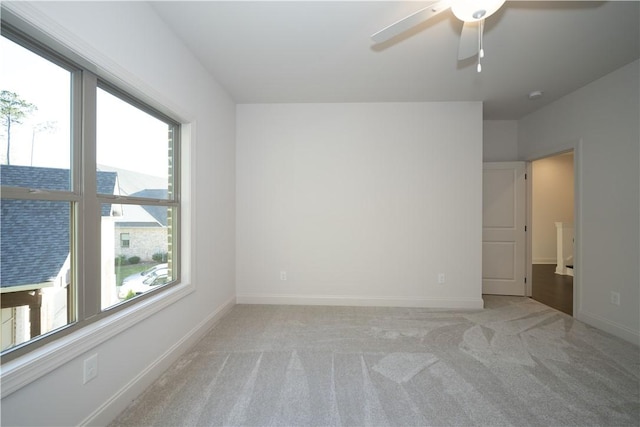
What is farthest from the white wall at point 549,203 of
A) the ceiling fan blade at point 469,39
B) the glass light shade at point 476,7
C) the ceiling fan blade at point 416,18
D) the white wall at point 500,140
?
the ceiling fan blade at point 416,18

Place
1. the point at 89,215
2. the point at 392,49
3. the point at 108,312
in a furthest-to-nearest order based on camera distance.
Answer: the point at 392,49 → the point at 108,312 → the point at 89,215

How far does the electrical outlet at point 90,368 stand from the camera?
1301 millimetres

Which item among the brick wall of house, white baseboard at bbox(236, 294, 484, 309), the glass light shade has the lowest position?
white baseboard at bbox(236, 294, 484, 309)

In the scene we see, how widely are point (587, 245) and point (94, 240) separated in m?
4.67

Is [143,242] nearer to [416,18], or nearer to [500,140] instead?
[416,18]

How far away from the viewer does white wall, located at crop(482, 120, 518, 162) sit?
386cm

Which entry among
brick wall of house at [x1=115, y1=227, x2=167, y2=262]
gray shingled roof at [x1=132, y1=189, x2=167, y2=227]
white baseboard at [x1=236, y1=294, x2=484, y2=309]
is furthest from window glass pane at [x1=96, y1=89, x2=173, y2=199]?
white baseboard at [x1=236, y1=294, x2=484, y2=309]

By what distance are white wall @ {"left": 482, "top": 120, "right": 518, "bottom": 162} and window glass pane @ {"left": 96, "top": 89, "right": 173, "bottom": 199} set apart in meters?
4.48

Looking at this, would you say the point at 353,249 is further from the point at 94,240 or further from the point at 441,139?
the point at 94,240

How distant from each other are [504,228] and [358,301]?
101 inches

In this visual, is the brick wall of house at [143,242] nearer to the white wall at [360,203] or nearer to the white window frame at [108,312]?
the white window frame at [108,312]

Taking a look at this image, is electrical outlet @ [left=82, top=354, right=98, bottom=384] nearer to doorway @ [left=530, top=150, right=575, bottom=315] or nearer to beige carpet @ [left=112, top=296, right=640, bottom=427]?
beige carpet @ [left=112, top=296, right=640, bottom=427]

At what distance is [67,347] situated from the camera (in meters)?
1.20

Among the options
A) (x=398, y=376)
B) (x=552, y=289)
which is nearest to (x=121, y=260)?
(x=398, y=376)
